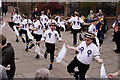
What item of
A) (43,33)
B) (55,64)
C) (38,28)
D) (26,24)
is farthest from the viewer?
(26,24)

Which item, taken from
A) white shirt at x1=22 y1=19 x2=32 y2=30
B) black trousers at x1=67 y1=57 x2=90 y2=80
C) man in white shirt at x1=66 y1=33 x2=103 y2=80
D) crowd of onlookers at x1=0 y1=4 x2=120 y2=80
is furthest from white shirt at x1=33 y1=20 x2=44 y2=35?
man in white shirt at x1=66 y1=33 x2=103 y2=80

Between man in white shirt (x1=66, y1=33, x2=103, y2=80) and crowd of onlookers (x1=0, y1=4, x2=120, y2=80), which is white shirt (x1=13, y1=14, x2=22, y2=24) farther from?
man in white shirt (x1=66, y1=33, x2=103, y2=80)

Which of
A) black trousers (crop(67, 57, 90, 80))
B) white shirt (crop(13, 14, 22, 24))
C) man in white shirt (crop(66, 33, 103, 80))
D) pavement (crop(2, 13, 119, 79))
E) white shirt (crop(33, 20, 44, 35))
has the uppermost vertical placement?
white shirt (crop(13, 14, 22, 24))

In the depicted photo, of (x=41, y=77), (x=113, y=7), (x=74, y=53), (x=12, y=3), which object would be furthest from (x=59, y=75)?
(x=12, y=3)

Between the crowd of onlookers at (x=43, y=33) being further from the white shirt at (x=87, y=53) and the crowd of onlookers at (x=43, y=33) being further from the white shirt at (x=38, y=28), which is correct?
the white shirt at (x=87, y=53)

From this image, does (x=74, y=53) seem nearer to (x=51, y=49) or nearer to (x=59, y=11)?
(x=51, y=49)

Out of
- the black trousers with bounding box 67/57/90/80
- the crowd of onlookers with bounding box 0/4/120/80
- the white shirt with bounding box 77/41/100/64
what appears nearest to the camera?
the crowd of onlookers with bounding box 0/4/120/80

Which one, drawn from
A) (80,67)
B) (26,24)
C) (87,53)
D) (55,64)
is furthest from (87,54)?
(26,24)

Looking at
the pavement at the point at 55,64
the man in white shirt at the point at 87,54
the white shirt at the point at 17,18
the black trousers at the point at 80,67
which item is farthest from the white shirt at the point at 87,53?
the white shirt at the point at 17,18

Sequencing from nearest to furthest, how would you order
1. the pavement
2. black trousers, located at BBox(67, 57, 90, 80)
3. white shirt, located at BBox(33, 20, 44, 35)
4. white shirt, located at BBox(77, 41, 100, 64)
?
white shirt, located at BBox(77, 41, 100, 64) → black trousers, located at BBox(67, 57, 90, 80) → the pavement → white shirt, located at BBox(33, 20, 44, 35)

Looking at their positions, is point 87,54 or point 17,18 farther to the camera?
point 17,18

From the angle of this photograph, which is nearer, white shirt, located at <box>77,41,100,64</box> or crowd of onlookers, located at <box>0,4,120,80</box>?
crowd of onlookers, located at <box>0,4,120,80</box>

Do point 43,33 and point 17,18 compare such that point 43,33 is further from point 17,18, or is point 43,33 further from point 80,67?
point 80,67

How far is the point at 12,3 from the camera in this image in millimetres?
28578
